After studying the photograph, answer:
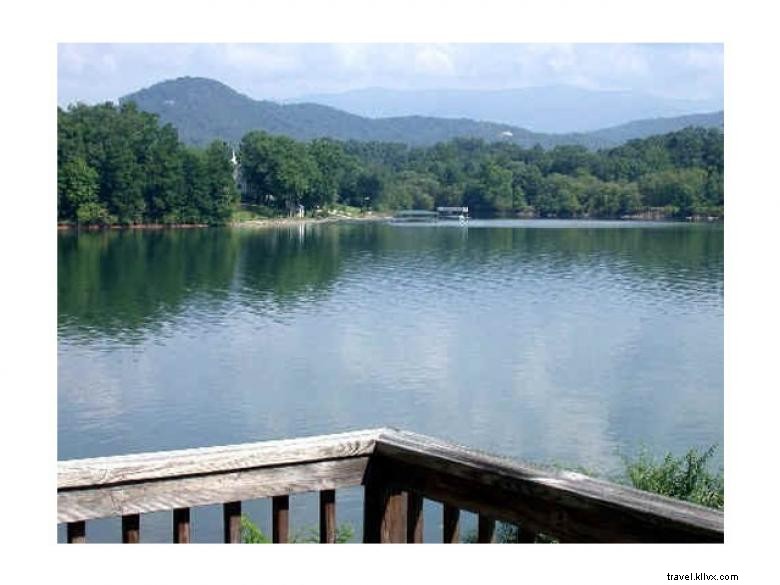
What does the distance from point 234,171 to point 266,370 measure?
48.7 meters

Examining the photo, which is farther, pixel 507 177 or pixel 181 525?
pixel 507 177

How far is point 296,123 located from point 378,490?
137m

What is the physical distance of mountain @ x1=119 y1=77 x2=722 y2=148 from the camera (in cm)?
12812

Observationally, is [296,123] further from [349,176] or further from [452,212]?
[349,176]

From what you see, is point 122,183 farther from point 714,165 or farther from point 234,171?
point 714,165

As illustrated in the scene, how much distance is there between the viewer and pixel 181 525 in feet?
6.08

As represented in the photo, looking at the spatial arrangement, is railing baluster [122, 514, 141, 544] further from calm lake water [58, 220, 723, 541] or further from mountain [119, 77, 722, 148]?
mountain [119, 77, 722, 148]

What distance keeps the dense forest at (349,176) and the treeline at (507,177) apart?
0.07m

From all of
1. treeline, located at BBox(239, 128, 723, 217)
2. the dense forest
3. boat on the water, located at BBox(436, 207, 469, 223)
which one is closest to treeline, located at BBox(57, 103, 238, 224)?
the dense forest

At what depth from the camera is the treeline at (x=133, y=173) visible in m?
57.5

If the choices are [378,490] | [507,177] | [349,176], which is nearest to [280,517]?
[378,490]

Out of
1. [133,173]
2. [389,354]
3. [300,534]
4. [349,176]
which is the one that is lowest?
[300,534]

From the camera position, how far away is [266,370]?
68.0 feet
